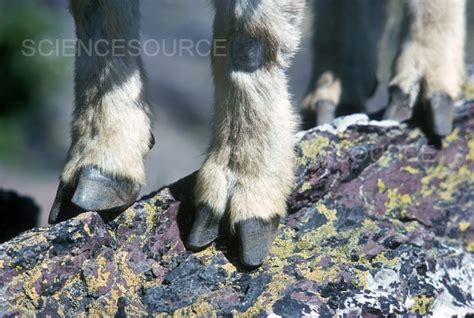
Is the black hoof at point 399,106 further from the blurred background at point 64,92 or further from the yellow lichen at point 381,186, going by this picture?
the blurred background at point 64,92

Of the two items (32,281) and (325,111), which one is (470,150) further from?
(32,281)

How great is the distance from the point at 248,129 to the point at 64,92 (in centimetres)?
702

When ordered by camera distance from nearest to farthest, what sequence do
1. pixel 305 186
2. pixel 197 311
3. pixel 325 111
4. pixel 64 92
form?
pixel 197 311, pixel 305 186, pixel 325 111, pixel 64 92

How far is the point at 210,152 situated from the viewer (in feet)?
14.8

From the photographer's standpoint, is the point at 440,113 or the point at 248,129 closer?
the point at 248,129

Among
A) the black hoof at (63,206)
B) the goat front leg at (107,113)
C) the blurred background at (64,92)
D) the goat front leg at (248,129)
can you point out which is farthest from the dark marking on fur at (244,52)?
the blurred background at (64,92)

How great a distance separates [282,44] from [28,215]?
1.62 metres

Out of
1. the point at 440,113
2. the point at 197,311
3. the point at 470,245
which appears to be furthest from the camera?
the point at 440,113

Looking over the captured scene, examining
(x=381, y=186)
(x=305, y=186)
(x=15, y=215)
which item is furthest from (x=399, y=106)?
(x=15, y=215)

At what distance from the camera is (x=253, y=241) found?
4312mm

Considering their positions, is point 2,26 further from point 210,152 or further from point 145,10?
point 145,10

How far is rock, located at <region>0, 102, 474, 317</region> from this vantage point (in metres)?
4.03

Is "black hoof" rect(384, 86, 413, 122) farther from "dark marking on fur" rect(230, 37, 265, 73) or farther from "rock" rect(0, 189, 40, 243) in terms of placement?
"rock" rect(0, 189, 40, 243)

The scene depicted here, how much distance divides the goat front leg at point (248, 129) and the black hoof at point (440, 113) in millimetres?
1254
